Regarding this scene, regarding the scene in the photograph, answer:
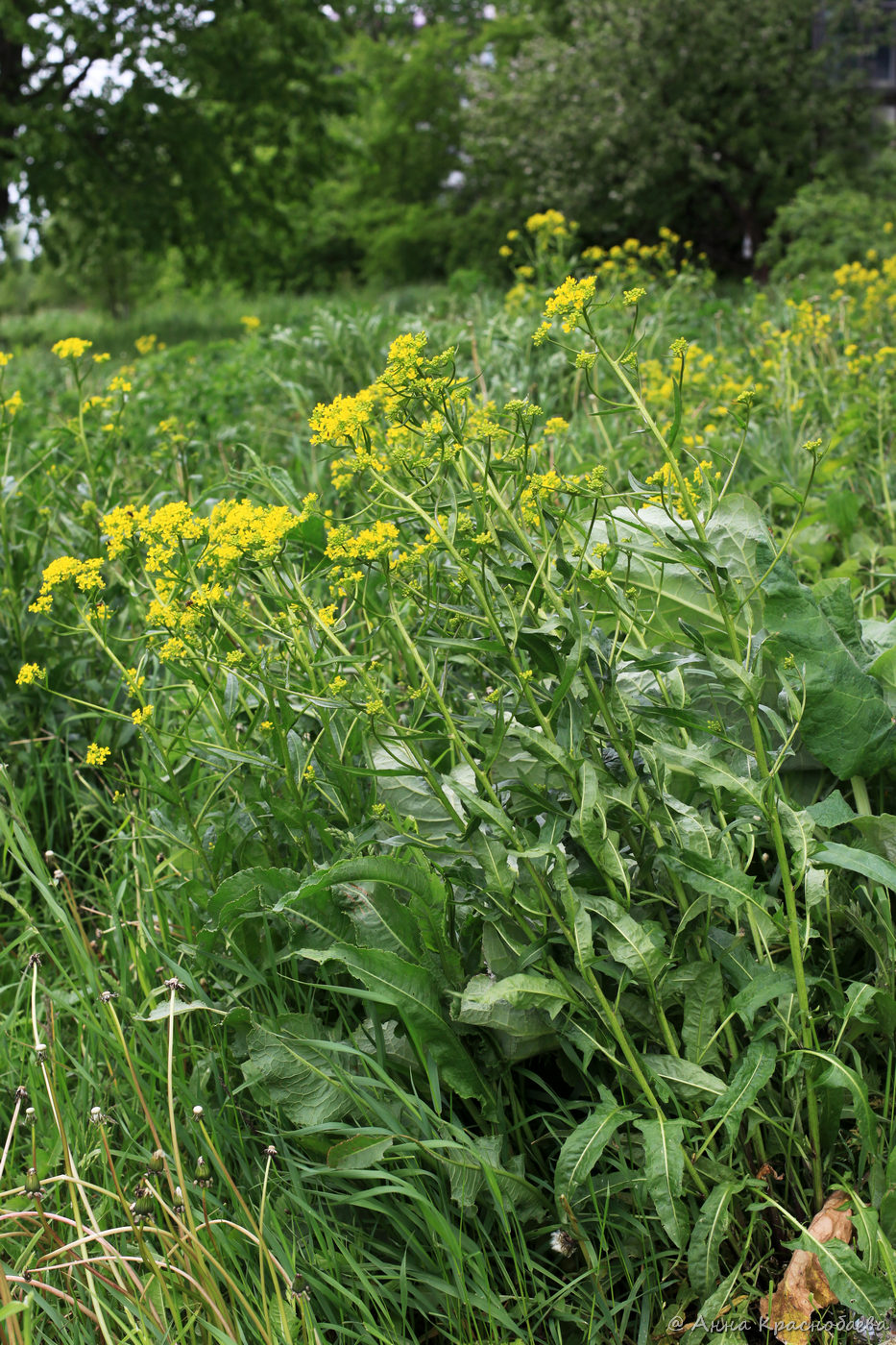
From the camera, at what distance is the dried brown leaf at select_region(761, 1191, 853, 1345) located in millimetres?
1178

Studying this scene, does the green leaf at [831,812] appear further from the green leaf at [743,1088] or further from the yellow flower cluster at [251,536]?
the yellow flower cluster at [251,536]

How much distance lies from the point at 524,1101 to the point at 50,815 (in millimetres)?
1459

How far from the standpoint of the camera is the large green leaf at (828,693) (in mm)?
1574

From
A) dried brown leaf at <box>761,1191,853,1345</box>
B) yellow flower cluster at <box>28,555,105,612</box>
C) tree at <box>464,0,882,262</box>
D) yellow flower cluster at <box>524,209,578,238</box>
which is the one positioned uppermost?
tree at <box>464,0,882,262</box>

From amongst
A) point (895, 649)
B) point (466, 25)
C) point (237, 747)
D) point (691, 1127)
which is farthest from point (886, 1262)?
point (466, 25)

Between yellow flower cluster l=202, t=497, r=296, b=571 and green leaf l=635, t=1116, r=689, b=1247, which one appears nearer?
green leaf l=635, t=1116, r=689, b=1247

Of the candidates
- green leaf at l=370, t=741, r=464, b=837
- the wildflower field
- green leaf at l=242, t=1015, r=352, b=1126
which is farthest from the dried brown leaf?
green leaf at l=370, t=741, r=464, b=837

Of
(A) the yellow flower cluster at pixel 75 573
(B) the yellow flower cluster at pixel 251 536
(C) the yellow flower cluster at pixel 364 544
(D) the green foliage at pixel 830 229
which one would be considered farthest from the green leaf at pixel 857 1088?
(D) the green foliage at pixel 830 229

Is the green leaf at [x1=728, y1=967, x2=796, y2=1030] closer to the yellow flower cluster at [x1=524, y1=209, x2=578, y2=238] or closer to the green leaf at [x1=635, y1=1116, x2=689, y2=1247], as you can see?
the green leaf at [x1=635, y1=1116, x2=689, y2=1247]

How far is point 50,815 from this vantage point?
242 cm

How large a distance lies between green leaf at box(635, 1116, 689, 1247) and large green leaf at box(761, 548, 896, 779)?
678 millimetres

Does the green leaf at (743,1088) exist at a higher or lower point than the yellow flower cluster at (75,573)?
lower

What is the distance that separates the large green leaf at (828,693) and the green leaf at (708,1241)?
2.30 ft

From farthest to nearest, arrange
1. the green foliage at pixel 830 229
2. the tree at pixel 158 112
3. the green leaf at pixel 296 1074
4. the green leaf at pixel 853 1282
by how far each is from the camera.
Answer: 1. the tree at pixel 158 112
2. the green foliage at pixel 830 229
3. the green leaf at pixel 296 1074
4. the green leaf at pixel 853 1282
